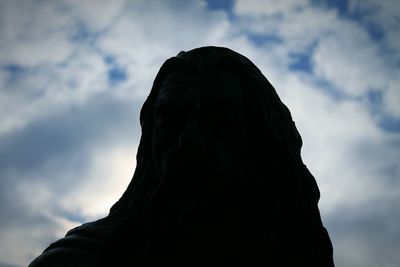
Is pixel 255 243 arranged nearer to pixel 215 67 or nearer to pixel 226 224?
pixel 226 224

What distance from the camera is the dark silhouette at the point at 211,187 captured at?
3.78m

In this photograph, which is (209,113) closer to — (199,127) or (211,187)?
(199,127)

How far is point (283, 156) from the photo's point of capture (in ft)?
14.1

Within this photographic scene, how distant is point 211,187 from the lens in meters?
3.82

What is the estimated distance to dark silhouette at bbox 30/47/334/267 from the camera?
3.78 metres

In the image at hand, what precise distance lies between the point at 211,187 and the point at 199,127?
0.48 meters

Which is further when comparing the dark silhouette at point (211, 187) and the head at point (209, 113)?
the head at point (209, 113)

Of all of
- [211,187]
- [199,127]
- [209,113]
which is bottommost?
[211,187]

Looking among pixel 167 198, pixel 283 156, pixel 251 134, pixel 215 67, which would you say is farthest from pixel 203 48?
pixel 167 198

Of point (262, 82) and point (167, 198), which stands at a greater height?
point (262, 82)

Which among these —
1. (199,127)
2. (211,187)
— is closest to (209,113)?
(199,127)

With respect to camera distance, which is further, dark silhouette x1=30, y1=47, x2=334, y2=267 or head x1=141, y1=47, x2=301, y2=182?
head x1=141, y1=47, x2=301, y2=182

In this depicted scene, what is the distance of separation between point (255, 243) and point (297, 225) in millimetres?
453

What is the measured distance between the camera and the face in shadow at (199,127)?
12.7 feet
